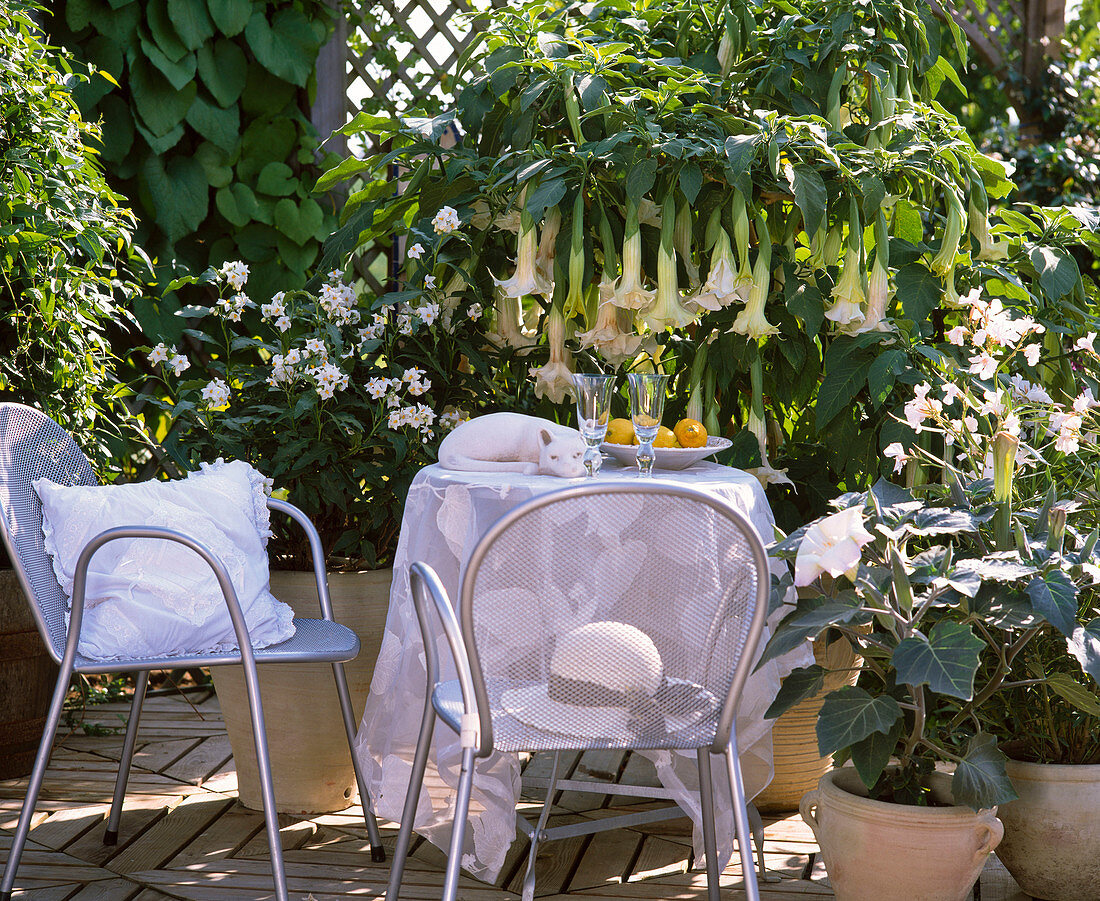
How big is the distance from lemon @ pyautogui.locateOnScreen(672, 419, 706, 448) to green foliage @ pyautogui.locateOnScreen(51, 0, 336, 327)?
156 cm

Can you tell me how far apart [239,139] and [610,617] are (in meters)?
2.31

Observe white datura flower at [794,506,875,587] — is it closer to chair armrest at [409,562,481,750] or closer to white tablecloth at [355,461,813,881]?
white tablecloth at [355,461,813,881]

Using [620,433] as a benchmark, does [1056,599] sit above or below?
below

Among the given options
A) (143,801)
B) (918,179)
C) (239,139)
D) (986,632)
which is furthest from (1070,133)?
(143,801)

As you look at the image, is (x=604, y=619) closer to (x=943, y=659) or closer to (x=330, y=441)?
(x=943, y=659)

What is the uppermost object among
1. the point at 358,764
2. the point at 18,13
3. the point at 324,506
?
the point at 18,13

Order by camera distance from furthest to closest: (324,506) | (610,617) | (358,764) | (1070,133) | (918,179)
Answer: (1070,133)
(324,506)
(918,179)
(358,764)
(610,617)

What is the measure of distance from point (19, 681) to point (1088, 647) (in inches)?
77.0

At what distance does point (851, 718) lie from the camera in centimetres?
155

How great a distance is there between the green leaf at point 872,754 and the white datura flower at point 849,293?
0.76 meters

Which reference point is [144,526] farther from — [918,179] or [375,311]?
[918,179]

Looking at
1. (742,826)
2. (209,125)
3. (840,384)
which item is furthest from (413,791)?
(209,125)

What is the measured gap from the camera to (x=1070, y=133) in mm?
4641

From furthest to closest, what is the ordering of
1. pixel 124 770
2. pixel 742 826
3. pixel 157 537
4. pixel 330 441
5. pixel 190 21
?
1. pixel 190 21
2. pixel 330 441
3. pixel 124 770
4. pixel 157 537
5. pixel 742 826
